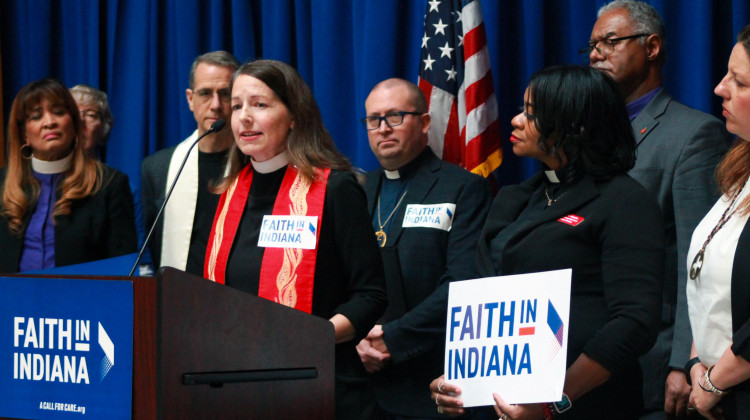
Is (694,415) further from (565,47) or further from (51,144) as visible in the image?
(51,144)

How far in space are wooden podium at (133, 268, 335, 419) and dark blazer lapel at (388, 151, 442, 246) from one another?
4.43 ft

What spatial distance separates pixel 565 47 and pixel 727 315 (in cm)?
205

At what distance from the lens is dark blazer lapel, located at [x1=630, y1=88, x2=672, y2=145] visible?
2812 mm

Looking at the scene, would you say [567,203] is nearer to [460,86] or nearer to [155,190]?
[460,86]

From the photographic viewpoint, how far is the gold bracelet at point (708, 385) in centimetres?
194

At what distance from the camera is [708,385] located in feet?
6.45

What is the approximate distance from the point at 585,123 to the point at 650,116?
0.84 meters

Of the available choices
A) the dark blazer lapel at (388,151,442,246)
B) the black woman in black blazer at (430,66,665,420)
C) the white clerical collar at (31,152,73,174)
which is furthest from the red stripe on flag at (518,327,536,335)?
the white clerical collar at (31,152,73,174)

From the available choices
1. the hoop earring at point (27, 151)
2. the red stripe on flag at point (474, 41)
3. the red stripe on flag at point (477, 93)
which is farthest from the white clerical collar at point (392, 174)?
the hoop earring at point (27, 151)

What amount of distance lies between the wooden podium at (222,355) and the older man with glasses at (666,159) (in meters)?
1.13

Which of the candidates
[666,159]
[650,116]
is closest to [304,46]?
[650,116]

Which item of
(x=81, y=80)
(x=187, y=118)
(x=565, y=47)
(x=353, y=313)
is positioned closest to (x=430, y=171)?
(x=565, y=47)

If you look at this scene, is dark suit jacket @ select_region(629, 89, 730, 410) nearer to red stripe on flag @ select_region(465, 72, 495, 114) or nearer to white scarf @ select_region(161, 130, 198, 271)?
red stripe on flag @ select_region(465, 72, 495, 114)

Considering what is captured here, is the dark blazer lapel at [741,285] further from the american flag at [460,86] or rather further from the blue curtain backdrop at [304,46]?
the american flag at [460,86]
